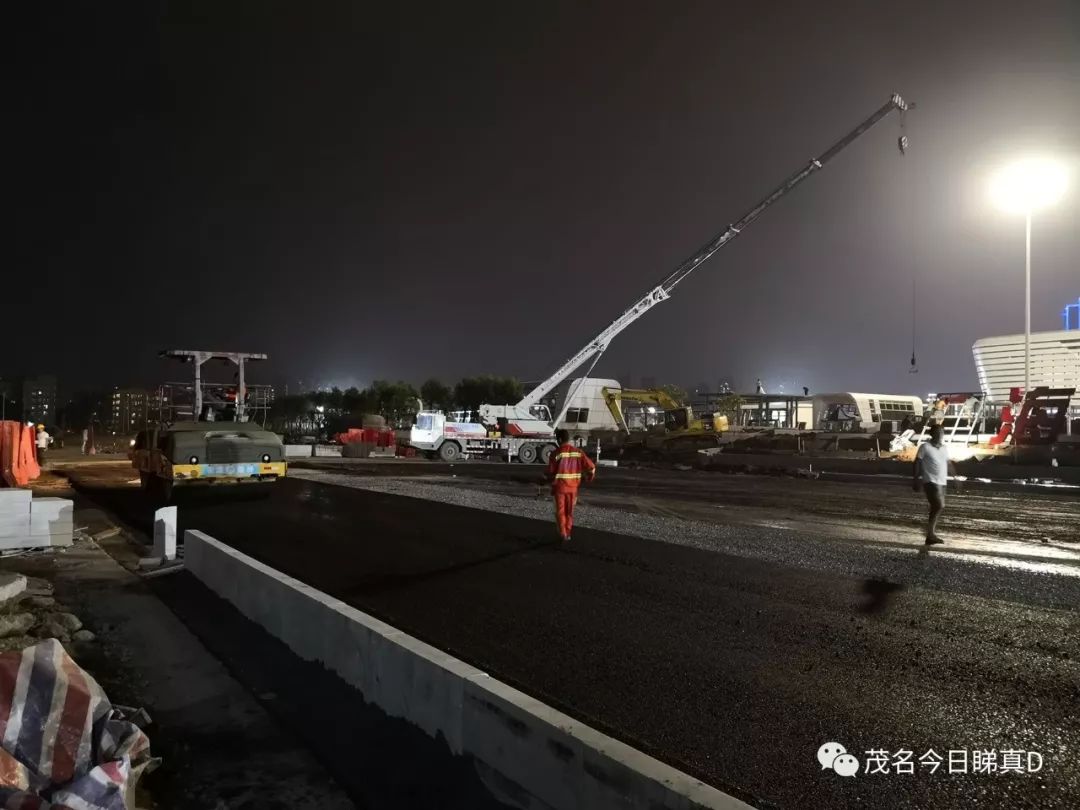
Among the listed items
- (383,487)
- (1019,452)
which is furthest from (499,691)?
(1019,452)

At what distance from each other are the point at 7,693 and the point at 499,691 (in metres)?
2.61

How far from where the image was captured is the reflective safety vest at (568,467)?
10.3 meters

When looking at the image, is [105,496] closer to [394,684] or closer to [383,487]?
[383,487]

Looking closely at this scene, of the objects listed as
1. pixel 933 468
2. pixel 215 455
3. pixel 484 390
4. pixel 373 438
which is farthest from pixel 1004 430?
pixel 484 390

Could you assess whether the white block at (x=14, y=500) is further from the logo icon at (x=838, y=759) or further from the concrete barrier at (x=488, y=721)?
the logo icon at (x=838, y=759)

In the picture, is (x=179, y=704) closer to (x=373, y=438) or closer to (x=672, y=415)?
(x=672, y=415)

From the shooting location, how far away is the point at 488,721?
4.05 meters

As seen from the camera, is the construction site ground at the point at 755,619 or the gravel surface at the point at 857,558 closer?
the construction site ground at the point at 755,619

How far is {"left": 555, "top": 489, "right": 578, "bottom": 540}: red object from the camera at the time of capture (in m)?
10.6

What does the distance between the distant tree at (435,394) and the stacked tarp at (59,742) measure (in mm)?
95215

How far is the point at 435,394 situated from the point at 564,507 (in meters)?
91.0

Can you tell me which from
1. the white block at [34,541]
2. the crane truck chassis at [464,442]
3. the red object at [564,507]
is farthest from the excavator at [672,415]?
the white block at [34,541]

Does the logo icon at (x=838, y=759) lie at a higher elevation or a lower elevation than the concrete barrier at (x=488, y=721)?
lower

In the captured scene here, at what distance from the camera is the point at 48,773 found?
12.8 feet
